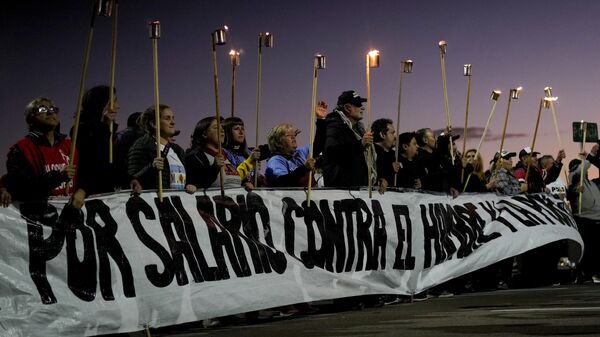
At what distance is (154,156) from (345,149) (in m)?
2.79

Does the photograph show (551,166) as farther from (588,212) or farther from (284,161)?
(284,161)

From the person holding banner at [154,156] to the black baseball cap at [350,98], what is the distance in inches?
106

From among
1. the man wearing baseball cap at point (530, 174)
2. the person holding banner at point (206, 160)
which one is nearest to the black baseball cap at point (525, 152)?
the man wearing baseball cap at point (530, 174)

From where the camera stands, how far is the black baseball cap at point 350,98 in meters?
11.9

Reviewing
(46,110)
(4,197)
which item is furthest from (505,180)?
(4,197)

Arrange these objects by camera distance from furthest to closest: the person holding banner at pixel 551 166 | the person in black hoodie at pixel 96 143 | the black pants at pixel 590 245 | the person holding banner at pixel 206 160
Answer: the person holding banner at pixel 551 166 < the black pants at pixel 590 245 < the person holding banner at pixel 206 160 < the person in black hoodie at pixel 96 143

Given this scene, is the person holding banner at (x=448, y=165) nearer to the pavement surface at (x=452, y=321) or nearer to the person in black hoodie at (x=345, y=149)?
the person in black hoodie at (x=345, y=149)

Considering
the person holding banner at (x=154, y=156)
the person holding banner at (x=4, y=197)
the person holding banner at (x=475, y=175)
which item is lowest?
the person holding banner at (x=475, y=175)

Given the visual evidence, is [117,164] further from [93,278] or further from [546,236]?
[546,236]

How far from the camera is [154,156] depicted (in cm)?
948

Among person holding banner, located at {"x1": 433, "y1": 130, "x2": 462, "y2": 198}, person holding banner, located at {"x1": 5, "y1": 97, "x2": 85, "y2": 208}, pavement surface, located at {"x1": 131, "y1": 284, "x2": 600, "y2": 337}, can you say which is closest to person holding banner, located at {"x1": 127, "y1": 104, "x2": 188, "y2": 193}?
person holding banner, located at {"x1": 5, "y1": 97, "x2": 85, "y2": 208}

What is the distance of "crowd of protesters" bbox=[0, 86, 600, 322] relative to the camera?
8.25m

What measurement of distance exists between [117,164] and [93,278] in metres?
1.12

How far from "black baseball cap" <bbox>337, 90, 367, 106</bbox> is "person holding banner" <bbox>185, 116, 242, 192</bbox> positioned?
1.87 meters
